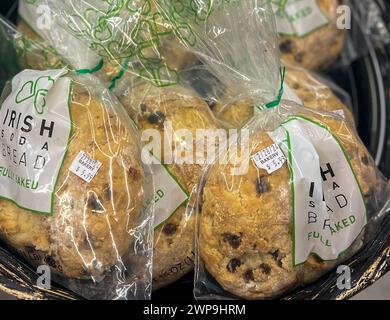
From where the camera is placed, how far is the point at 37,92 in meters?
0.95

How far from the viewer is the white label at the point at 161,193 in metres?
0.99

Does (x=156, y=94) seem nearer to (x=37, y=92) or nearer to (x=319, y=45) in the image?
(x=37, y=92)

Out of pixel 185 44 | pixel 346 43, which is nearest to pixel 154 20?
pixel 185 44

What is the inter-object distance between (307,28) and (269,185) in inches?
20.0

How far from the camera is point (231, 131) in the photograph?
105cm

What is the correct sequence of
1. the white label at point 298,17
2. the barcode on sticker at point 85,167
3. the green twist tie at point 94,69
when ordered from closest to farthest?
the barcode on sticker at point 85,167
the green twist tie at point 94,69
the white label at point 298,17

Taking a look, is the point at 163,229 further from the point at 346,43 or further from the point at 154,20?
the point at 346,43

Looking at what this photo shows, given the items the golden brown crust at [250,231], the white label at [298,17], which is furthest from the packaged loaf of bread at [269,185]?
the white label at [298,17]

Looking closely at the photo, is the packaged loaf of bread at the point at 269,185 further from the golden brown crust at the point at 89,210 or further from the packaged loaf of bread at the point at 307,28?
the packaged loaf of bread at the point at 307,28

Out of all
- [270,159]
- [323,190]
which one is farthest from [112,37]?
[323,190]

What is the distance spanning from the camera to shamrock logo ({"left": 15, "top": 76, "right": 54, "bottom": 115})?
95cm

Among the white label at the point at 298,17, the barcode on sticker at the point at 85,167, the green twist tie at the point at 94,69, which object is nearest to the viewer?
the barcode on sticker at the point at 85,167

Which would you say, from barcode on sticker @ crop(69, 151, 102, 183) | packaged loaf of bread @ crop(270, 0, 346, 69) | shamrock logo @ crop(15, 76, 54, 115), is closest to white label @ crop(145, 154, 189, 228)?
barcode on sticker @ crop(69, 151, 102, 183)

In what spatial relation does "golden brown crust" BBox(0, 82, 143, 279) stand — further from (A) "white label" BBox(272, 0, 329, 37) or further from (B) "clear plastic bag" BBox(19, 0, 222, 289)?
(A) "white label" BBox(272, 0, 329, 37)
